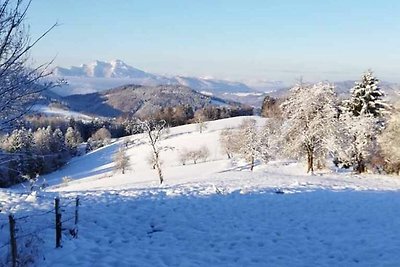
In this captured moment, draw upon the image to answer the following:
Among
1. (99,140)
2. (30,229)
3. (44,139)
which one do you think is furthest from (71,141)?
(30,229)

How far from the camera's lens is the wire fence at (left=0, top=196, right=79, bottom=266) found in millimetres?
9538

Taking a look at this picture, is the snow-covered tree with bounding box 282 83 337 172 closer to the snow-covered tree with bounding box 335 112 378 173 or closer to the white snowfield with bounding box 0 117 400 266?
the snow-covered tree with bounding box 335 112 378 173

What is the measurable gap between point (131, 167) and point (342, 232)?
81618 mm

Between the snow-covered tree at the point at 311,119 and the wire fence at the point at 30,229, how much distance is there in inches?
1050

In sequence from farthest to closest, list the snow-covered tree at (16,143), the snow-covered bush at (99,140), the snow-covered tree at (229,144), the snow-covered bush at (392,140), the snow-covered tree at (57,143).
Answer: the snow-covered bush at (99,140) → the snow-covered tree at (57,143) → the snow-covered tree at (229,144) → the snow-covered bush at (392,140) → the snow-covered tree at (16,143)

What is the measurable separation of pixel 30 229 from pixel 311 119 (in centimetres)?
2991

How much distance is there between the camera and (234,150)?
85938 millimetres

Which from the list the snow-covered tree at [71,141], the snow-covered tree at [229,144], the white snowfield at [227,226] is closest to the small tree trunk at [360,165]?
the white snowfield at [227,226]

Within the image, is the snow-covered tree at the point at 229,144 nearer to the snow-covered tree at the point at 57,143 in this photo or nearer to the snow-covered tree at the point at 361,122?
the snow-covered tree at the point at 361,122

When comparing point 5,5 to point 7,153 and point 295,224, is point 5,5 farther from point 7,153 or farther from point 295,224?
point 295,224

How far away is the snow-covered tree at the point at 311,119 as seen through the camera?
36875 millimetres

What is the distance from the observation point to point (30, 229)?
12281 mm

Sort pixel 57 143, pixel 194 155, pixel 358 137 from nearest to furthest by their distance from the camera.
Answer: pixel 358 137
pixel 194 155
pixel 57 143

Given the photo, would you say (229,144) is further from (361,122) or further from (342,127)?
(342,127)
